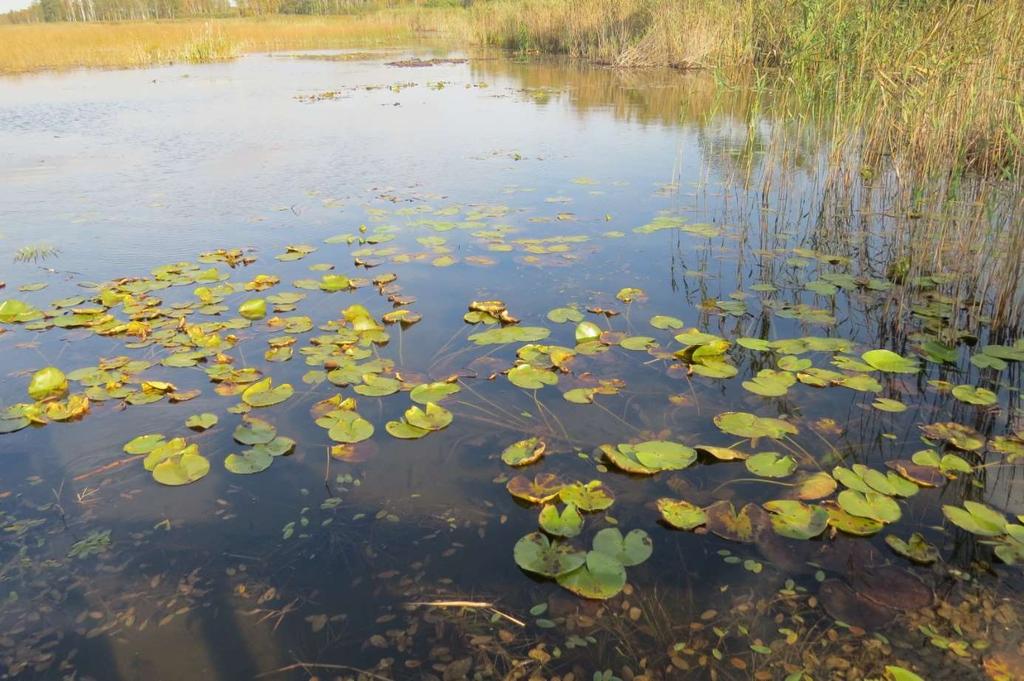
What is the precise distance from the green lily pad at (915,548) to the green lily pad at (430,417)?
4.44 ft

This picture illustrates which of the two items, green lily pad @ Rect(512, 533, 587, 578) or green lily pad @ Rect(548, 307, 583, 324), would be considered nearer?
green lily pad @ Rect(512, 533, 587, 578)

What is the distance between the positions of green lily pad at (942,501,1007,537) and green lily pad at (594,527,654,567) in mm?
795

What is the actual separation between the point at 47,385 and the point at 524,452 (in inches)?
72.5

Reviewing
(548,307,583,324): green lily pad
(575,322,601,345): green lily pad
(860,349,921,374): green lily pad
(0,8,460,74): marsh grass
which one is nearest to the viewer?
(860,349,921,374): green lily pad

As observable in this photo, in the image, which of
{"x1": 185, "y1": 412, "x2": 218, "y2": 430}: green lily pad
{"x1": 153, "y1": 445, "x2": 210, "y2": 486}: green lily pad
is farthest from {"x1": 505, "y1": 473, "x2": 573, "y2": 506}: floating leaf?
{"x1": 185, "y1": 412, "x2": 218, "y2": 430}: green lily pad

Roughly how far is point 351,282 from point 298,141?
458 cm

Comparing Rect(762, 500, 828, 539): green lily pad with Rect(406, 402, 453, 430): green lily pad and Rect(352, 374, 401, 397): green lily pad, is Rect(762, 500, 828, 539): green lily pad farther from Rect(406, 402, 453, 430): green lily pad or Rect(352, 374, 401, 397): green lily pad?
Rect(352, 374, 401, 397): green lily pad

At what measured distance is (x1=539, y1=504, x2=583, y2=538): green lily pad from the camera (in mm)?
1733

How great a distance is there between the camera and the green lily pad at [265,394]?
238cm

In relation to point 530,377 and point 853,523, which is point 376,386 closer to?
point 530,377

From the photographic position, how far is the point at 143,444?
213 centimetres

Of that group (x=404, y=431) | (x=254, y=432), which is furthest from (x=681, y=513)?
(x=254, y=432)

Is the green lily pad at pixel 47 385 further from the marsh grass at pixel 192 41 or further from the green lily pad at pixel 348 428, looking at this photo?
the marsh grass at pixel 192 41

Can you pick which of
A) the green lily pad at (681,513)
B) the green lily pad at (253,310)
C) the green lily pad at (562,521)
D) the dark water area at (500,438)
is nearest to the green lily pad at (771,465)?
the dark water area at (500,438)
